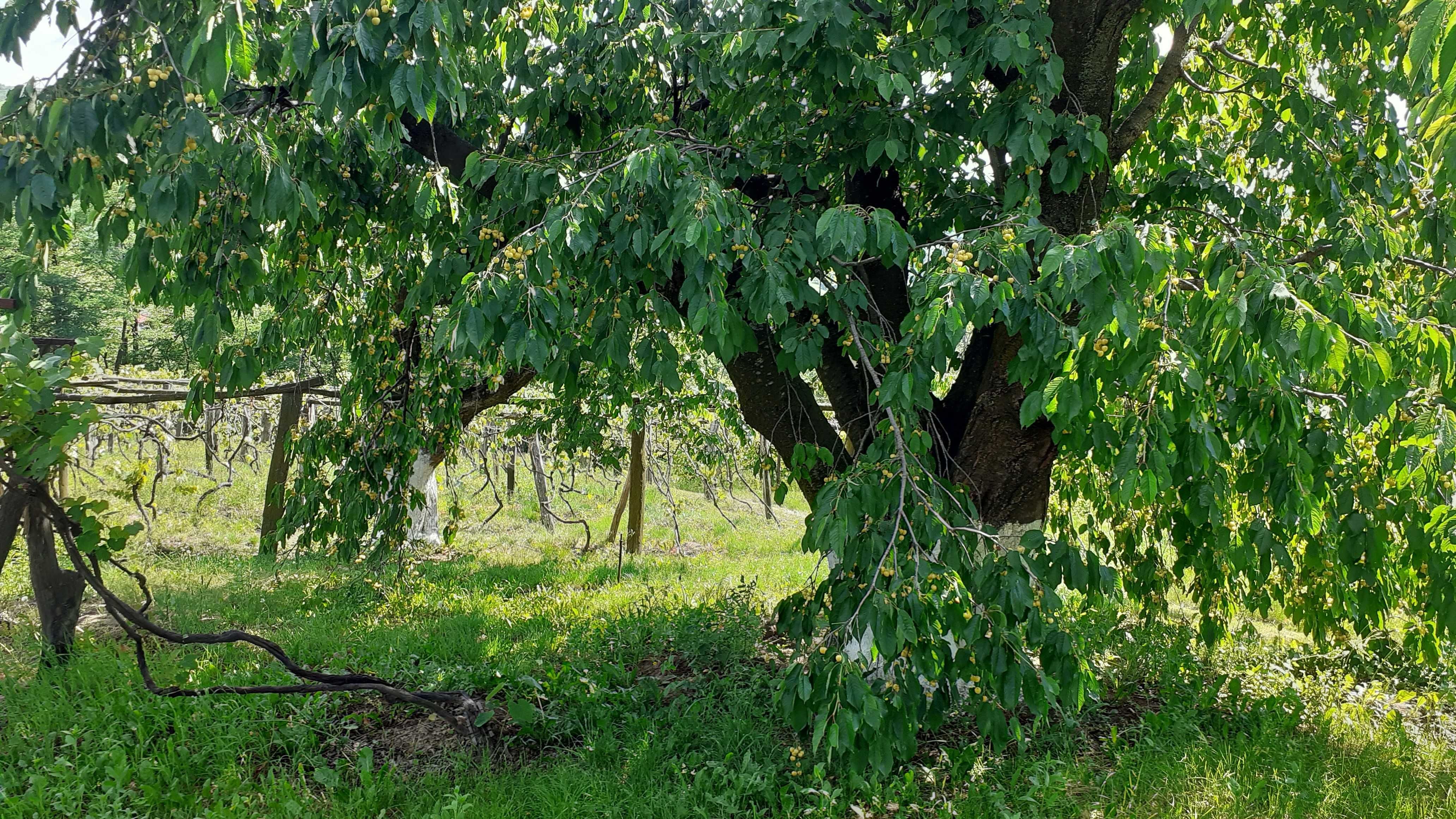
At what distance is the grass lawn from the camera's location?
336 cm

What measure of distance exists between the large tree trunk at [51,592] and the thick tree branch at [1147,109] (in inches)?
208

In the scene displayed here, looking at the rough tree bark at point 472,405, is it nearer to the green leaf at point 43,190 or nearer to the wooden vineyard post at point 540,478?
the wooden vineyard post at point 540,478

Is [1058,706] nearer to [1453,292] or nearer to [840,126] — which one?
[1453,292]

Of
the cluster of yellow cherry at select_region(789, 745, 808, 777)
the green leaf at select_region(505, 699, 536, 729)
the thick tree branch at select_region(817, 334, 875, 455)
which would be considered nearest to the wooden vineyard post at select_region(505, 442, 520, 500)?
the green leaf at select_region(505, 699, 536, 729)

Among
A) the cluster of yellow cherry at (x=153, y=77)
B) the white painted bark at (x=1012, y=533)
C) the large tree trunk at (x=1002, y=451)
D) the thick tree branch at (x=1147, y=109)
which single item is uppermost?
the thick tree branch at (x=1147, y=109)

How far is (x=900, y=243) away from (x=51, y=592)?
14.9ft

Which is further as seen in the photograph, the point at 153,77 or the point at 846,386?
the point at 846,386

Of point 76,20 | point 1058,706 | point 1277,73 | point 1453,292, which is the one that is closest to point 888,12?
point 1277,73

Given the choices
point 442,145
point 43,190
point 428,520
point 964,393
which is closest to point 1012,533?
point 964,393

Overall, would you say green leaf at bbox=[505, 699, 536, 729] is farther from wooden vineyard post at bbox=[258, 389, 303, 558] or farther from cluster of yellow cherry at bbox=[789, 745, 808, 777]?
wooden vineyard post at bbox=[258, 389, 303, 558]

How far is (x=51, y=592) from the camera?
4426 mm

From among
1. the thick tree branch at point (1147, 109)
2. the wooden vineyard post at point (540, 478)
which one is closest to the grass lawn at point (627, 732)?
the thick tree branch at point (1147, 109)

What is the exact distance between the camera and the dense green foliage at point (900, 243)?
241cm

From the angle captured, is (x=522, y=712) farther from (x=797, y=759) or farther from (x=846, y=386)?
(x=846, y=386)
